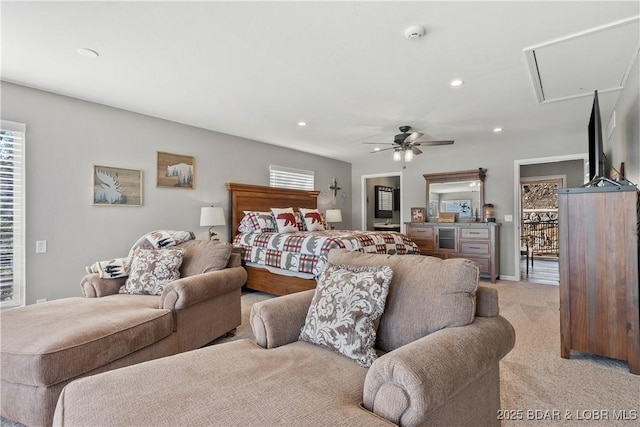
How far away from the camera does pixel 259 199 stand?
5402mm

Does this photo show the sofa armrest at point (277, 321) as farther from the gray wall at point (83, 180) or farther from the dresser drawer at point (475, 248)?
the dresser drawer at point (475, 248)

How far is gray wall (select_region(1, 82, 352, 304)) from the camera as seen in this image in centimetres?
318

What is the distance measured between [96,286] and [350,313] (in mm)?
2232

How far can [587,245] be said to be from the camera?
2.37 metres

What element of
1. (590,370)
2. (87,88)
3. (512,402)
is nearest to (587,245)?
(590,370)

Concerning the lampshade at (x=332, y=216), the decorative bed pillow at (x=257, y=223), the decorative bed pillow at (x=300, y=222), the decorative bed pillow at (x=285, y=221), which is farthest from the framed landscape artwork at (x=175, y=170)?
the lampshade at (x=332, y=216)

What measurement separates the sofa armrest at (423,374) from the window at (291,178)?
16.0 feet

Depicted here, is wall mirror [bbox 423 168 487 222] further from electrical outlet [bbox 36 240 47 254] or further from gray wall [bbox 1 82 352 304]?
electrical outlet [bbox 36 240 47 254]

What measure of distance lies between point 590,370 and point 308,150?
514 cm

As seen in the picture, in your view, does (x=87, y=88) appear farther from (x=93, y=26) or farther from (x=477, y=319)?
(x=477, y=319)

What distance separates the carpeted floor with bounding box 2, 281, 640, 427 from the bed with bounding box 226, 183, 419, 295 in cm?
102

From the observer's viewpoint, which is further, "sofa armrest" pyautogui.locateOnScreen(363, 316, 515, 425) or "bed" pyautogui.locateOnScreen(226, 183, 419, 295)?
"bed" pyautogui.locateOnScreen(226, 183, 419, 295)

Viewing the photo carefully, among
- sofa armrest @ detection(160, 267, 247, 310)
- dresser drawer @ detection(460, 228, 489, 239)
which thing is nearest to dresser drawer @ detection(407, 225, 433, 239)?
dresser drawer @ detection(460, 228, 489, 239)

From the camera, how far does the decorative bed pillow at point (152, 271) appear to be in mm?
2531
